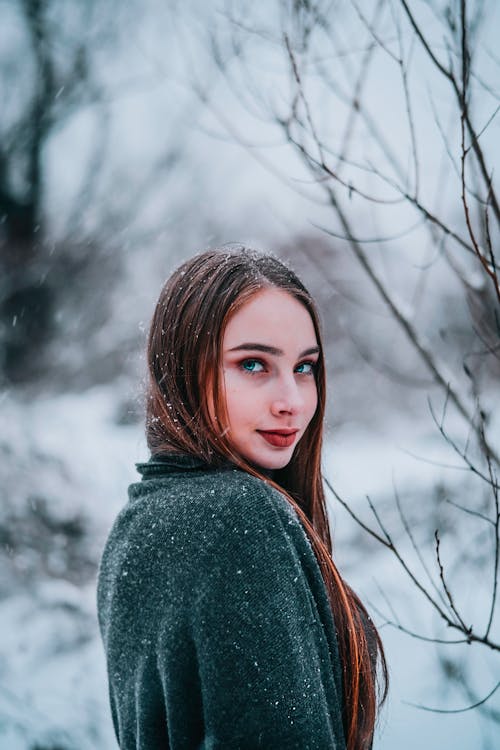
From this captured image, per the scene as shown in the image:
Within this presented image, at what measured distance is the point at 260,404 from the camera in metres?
1.10

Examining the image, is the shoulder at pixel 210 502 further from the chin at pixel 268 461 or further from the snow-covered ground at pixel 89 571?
the snow-covered ground at pixel 89 571

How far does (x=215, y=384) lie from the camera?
42.7 inches

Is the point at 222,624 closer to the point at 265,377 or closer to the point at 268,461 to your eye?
the point at 268,461

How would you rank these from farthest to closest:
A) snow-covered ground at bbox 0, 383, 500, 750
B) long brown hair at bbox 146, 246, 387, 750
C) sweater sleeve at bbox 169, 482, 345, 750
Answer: snow-covered ground at bbox 0, 383, 500, 750 → long brown hair at bbox 146, 246, 387, 750 → sweater sleeve at bbox 169, 482, 345, 750

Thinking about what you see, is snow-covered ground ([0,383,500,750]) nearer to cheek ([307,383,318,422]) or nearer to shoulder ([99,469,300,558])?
cheek ([307,383,318,422])

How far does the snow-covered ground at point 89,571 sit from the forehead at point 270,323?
6.99 ft

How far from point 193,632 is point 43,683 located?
11.2 ft

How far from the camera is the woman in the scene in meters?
0.89

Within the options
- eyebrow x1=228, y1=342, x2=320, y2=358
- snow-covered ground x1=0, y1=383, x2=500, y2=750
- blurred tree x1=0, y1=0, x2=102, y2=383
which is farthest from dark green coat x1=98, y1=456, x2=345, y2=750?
blurred tree x1=0, y1=0, x2=102, y2=383

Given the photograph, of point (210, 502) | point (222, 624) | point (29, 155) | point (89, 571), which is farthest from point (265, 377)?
point (29, 155)

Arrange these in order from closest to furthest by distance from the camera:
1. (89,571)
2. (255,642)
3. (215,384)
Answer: (255,642) → (215,384) → (89,571)

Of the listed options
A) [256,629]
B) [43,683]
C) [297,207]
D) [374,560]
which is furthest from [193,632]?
[297,207]

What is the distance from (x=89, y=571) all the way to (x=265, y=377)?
3.63 metres

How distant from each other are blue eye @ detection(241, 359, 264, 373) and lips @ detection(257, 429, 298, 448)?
0.11 meters
